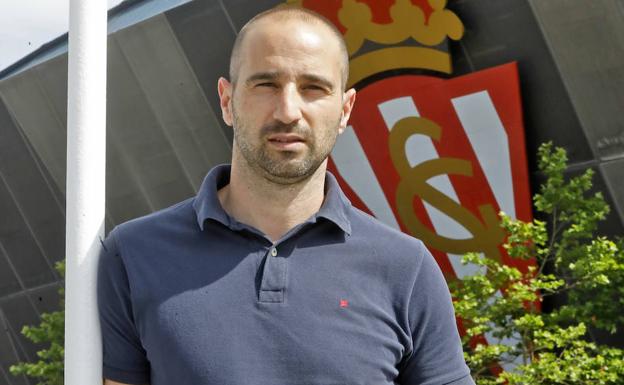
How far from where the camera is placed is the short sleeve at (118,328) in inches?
127

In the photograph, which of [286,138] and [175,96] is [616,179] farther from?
[286,138]

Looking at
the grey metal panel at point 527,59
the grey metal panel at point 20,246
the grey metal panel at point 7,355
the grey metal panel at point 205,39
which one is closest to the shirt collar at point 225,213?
the grey metal panel at point 527,59

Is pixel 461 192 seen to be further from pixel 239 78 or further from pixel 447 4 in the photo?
pixel 239 78

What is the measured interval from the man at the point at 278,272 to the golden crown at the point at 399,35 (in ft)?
44.6

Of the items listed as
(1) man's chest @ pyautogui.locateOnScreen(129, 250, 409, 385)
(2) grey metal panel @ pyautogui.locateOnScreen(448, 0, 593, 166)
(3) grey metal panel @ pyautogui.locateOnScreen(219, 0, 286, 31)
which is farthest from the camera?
(3) grey metal panel @ pyautogui.locateOnScreen(219, 0, 286, 31)

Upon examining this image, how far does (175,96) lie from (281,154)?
704 inches

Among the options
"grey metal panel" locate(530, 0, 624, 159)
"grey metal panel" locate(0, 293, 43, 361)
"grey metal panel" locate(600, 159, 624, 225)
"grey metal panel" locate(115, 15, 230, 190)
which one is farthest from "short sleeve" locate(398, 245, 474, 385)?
"grey metal panel" locate(0, 293, 43, 361)

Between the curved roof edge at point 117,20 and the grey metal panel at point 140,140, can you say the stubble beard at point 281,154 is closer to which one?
the curved roof edge at point 117,20

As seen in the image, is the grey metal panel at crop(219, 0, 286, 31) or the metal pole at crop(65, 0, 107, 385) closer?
the metal pole at crop(65, 0, 107, 385)

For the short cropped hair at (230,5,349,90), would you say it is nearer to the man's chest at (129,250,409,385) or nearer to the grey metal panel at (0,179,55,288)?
the man's chest at (129,250,409,385)

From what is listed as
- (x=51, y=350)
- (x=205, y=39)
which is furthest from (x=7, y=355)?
(x=205, y=39)

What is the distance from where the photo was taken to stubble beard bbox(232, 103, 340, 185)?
311 cm

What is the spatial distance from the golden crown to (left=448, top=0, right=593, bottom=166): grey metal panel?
227mm

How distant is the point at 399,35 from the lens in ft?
55.8
